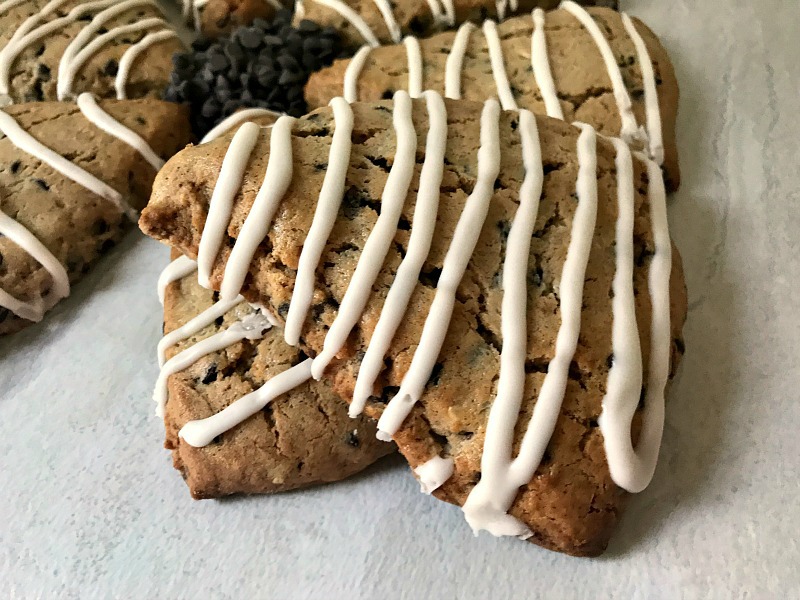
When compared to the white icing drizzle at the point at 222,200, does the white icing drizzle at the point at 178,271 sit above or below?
below

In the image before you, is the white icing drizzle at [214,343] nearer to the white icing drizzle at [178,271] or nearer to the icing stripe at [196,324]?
the icing stripe at [196,324]

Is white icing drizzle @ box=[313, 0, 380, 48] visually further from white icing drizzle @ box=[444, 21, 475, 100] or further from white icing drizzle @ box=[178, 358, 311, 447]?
white icing drizzle @ box=[178, 358, 311, 447]

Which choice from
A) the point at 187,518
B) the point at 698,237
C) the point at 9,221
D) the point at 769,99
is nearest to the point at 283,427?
the point at 187,518

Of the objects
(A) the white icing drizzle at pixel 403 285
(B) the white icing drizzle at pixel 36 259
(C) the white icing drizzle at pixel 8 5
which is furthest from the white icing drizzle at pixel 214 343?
(C) the white icing drizzle at pixel 8 5

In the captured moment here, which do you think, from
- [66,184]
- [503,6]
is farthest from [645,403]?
[66,184]

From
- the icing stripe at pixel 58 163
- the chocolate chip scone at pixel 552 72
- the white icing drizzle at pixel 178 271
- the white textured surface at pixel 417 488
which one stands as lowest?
the white textured surface at pixel 417 488

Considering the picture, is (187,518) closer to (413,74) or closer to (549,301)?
(549,301)

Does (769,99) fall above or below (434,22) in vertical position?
below
